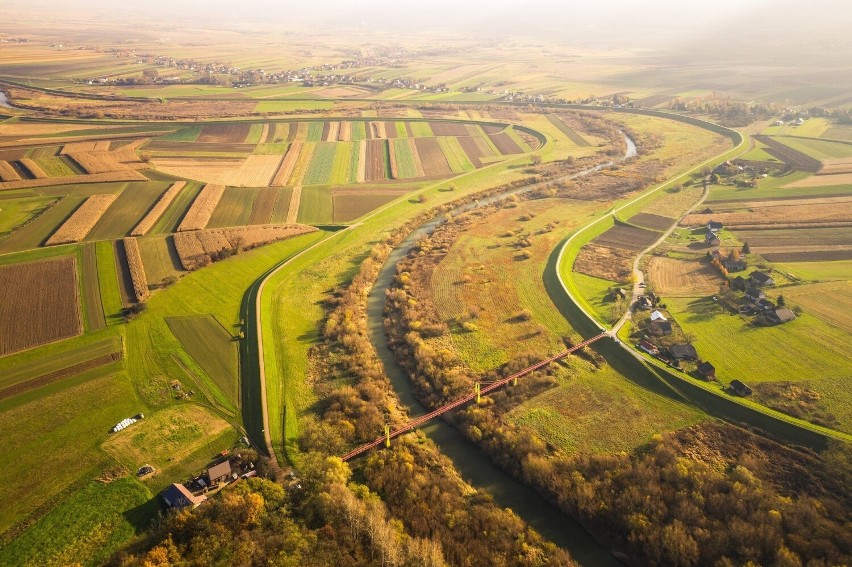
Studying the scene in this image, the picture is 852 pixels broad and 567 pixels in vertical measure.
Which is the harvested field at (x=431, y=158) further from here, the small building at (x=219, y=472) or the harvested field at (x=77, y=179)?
the small building at (x=219, y=472)

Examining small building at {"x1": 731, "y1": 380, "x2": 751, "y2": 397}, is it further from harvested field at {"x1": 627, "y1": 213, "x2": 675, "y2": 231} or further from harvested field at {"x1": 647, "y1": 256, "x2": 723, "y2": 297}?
harvested field at {"x1": 627, "y1": 213, "x2": 675, "y2": 231}

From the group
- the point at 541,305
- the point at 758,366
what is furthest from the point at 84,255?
the point at 758,366

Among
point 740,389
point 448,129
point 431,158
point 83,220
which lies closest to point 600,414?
point 740,389

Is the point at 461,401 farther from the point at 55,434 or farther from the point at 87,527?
the point at 55,434

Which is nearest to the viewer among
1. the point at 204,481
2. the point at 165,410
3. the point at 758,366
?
the point at 204,481

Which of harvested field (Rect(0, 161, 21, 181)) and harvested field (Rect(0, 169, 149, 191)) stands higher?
harvested field (Rect(0, 161, 21, 181))

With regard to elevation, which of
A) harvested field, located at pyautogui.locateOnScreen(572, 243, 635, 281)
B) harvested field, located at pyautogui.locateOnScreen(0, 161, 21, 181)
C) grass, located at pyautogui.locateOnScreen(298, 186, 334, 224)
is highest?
harvested field, located at pyautogui.locateOnScreen(0, 161, 21, 181)

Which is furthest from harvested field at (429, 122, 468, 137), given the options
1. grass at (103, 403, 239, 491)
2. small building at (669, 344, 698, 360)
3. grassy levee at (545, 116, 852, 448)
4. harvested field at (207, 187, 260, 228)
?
grass at (103, 403, 239, 491)

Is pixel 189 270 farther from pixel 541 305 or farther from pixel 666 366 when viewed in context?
pixel 666 366
